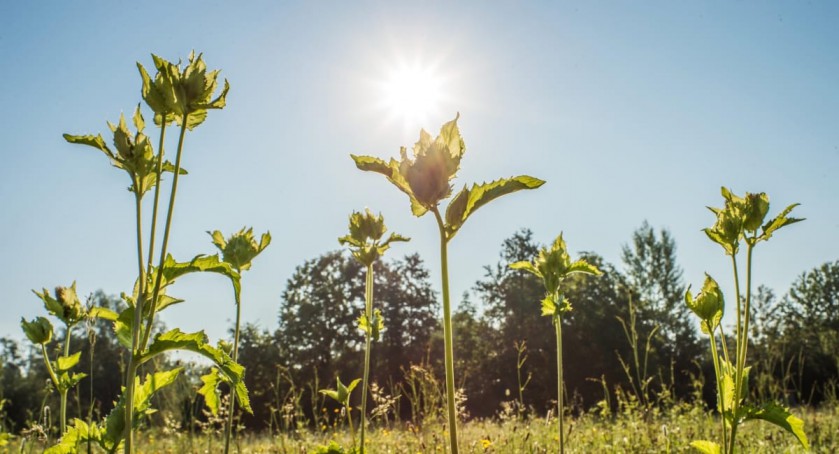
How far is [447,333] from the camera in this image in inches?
54.6

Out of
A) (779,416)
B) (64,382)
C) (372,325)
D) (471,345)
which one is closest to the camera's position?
(779,416)

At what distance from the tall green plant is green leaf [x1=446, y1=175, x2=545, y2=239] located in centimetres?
66

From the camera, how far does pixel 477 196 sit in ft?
4.72

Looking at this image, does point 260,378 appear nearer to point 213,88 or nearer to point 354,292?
point 354,292

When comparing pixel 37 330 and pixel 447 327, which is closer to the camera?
pixel 447 327

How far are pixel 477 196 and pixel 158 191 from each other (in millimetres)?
857

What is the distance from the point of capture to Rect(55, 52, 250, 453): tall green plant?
1.32 m

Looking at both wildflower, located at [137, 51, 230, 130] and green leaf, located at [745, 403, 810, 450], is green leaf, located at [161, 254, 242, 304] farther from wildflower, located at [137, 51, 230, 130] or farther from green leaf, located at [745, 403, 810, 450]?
green leaf, located at [745, 403, 810, 450]

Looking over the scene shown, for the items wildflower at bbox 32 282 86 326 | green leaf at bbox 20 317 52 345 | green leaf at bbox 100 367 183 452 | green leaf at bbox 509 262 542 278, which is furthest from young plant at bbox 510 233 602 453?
green leaf at bbox 20 317 52 345

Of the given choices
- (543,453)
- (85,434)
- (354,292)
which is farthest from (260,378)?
(85,434)

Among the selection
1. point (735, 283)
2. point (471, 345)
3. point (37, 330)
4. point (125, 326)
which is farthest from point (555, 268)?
point (471, 345)

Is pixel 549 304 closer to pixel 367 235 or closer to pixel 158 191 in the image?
pixel 367 235

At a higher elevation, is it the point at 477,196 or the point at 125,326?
the point at 477,196

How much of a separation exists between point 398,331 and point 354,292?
3.32 metres
